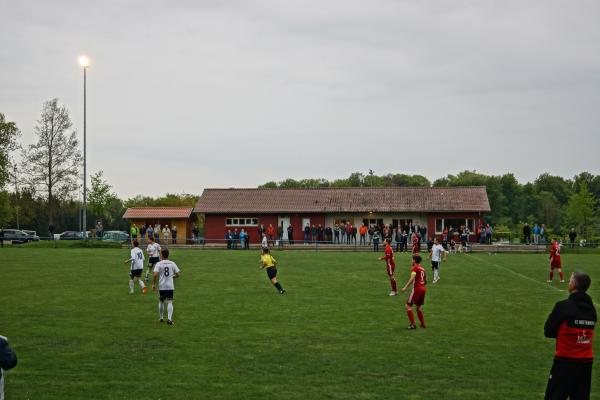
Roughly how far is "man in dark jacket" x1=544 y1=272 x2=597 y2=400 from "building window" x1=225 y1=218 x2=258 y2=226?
178 feet

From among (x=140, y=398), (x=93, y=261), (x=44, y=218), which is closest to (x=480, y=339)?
(x=140, y=398)

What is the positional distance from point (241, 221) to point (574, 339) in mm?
54975

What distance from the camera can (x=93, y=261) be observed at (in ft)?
116

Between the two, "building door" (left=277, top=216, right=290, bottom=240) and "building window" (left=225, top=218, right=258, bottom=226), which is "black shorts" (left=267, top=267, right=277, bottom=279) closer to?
"building door" (left=277, top=216, right=290, bottom=240)

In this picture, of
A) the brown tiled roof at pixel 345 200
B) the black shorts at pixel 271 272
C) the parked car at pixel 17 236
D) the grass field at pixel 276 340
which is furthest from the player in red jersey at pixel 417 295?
the parked car at pixel 17 236

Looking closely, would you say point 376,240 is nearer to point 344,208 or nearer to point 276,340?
point 344,208

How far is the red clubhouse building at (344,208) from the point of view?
5831cm

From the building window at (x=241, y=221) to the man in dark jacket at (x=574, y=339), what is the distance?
5434 centimetres

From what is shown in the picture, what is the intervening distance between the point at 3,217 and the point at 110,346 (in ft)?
201

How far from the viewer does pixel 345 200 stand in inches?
2427

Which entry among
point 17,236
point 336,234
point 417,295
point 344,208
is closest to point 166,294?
point 417,295

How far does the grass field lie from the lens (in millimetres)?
10508

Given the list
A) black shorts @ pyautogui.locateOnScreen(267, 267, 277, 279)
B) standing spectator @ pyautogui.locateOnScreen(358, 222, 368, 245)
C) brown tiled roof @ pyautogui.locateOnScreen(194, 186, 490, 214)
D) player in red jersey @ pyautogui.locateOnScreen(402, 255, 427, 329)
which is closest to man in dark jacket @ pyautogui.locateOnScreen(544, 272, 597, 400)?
player in red jersey @ pyautogui.locateOnScreen(402, 255, 427, 329)

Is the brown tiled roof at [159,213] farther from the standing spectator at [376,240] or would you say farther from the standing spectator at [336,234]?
the standing spectator at [376,240]
